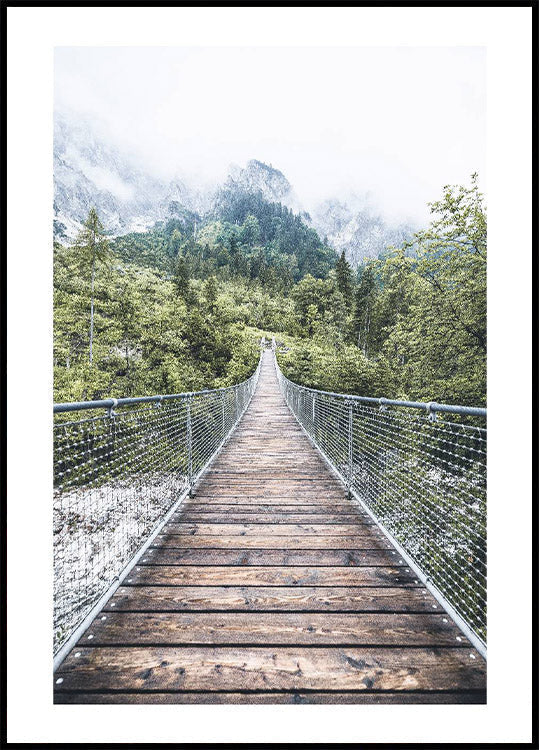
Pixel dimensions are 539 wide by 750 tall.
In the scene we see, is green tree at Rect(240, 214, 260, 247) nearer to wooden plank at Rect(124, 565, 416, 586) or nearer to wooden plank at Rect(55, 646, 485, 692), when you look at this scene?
wooden plank at Rect(124, 565, 416, 586)

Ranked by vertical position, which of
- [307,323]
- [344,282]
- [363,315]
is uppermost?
[344,282]

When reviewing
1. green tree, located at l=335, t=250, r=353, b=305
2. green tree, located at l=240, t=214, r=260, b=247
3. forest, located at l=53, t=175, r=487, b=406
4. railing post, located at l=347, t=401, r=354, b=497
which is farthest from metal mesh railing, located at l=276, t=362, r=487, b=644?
green tree, located at l=240, t=214, r=260, b=247

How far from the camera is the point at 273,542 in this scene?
262 centimetres

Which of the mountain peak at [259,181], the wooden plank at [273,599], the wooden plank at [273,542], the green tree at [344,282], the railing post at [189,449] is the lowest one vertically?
the wooden plank at [273,542]

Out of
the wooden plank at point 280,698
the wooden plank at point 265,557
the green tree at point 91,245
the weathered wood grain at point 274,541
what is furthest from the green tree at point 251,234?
the wooden plank at point 280,698

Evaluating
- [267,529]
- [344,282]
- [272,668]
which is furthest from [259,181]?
[272,668]

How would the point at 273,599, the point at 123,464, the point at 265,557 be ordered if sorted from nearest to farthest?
the point at 273,599, the point at 123,464, the point at 265,557

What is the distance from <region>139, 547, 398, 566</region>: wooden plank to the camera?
7.62ft

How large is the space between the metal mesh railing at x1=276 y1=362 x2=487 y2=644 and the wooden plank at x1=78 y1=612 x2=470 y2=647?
0.23m

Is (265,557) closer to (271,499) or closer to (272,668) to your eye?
(272,668)

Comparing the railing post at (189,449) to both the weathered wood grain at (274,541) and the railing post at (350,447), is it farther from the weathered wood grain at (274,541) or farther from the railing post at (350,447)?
the railing post at (350,447)

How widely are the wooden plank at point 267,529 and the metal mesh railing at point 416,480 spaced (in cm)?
34

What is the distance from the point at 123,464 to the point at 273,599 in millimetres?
1334

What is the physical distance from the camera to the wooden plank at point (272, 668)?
1.43 m
